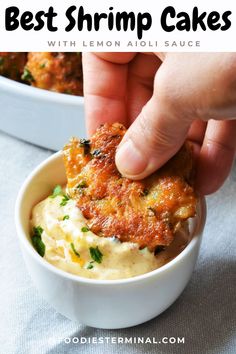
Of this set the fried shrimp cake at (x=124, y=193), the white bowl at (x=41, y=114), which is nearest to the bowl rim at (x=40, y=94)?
the white bowl at (x=41, y=114)

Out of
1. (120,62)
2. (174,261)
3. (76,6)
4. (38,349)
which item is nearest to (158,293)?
(174,261)

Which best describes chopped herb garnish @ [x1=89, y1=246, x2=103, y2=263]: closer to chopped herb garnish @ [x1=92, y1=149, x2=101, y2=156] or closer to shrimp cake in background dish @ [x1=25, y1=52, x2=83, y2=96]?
chopped herb garnish @ [x1=92, y1=149, x2=101, y2=156]

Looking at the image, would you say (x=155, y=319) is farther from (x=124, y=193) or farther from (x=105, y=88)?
(x=105, y=88)

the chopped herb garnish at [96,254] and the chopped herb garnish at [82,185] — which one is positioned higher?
the chopped herb garnish at [82,185]

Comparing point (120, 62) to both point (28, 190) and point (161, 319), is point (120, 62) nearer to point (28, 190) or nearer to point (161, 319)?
point (28, 190)

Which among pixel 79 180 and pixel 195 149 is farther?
pixel 195 149

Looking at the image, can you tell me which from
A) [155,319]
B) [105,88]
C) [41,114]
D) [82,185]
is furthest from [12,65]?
[155,319]

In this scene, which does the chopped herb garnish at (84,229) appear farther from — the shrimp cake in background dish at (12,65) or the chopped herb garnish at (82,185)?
the shrimp cake in background dish at (12,65)
